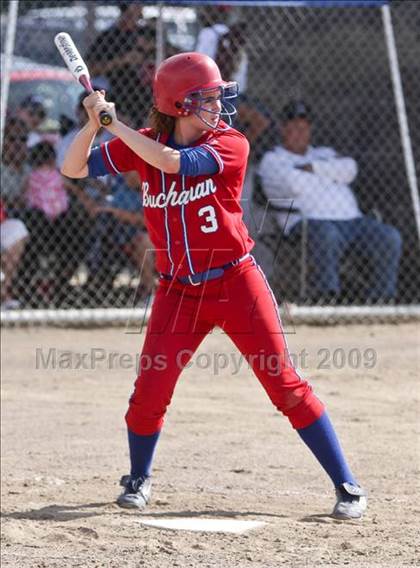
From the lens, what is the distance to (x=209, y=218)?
4098mm

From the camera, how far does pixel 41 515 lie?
168 inches

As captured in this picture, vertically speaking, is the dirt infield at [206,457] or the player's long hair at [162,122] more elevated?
the player's long hair at [162,122]

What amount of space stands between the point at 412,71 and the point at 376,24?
49 centimetres

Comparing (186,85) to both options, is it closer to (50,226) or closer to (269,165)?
(50,226)

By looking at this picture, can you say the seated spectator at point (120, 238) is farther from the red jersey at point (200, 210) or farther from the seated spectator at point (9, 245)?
the red jersey at point (200, 210)

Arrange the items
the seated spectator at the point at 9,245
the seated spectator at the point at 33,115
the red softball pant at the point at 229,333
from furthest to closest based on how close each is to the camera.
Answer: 1. the seated spectator at the point at 33,115
2. the seated spectator at the point at 9,245
3. the red softball pant at the point at 229,333

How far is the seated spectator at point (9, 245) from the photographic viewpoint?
777cm

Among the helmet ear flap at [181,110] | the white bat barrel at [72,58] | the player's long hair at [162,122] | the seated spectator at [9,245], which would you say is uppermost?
the helmet ear flap at [181,110]

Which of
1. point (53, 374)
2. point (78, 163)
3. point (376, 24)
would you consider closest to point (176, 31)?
point (376, 24)

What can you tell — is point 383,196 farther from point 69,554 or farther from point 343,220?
point 69,554

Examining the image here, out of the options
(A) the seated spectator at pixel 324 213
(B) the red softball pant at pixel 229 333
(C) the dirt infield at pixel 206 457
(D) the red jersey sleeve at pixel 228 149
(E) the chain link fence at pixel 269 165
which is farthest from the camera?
(A) the seated spectator at pixel 324 213

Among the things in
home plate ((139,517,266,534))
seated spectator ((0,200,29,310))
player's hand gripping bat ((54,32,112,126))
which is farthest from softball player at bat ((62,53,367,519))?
seated spectator ((0,200,29,310))

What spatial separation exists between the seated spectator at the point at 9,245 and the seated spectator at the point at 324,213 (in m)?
1.84

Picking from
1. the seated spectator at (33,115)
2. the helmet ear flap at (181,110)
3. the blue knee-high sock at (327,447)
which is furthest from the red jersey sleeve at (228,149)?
the seated spectator at (33,115)
